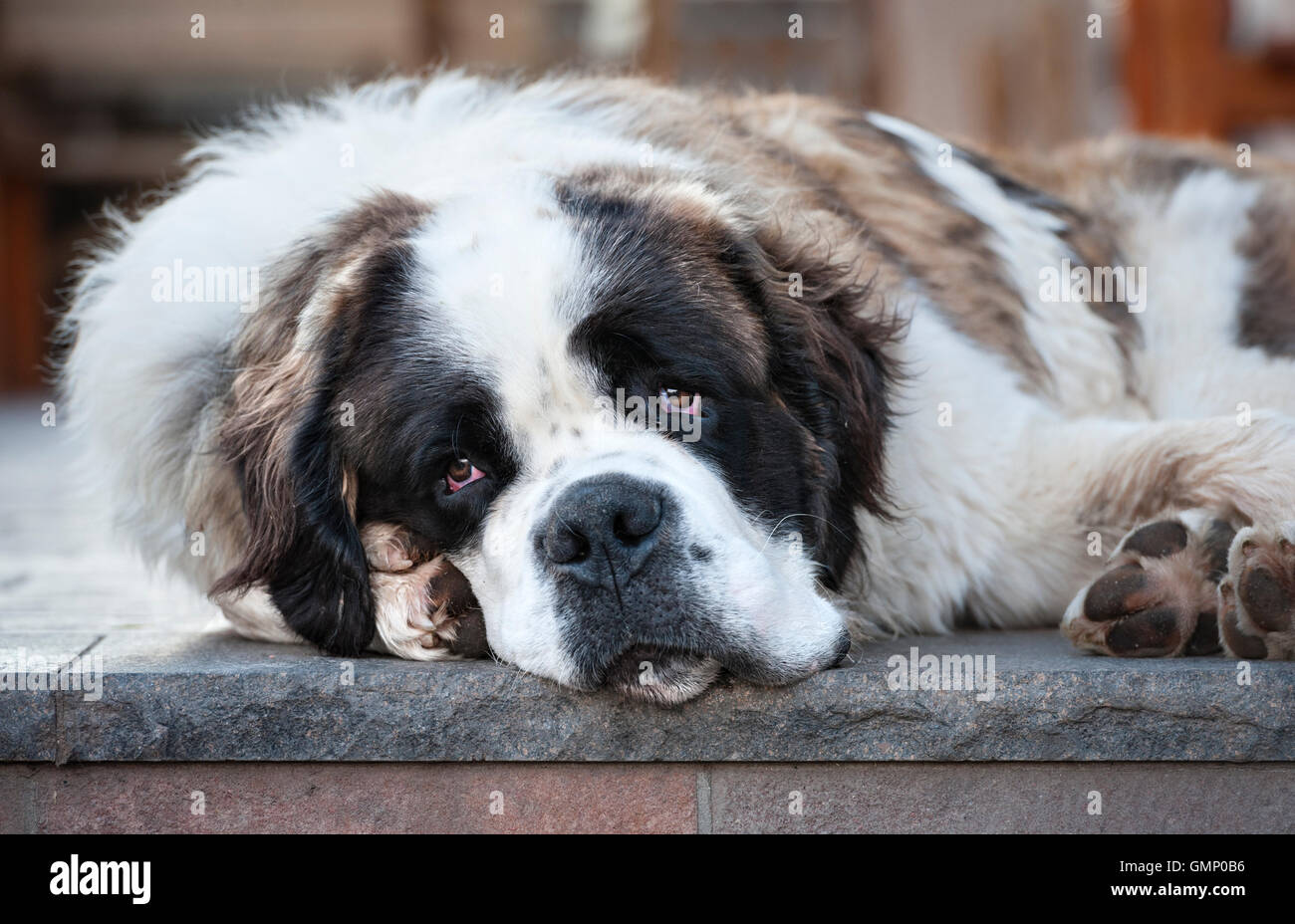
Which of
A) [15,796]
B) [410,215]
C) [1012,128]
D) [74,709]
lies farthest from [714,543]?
[1012,128]

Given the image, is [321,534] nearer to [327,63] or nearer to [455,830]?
[455,830]

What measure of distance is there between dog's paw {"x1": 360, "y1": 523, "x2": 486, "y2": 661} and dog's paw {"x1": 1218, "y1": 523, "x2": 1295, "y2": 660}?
120 centimetres

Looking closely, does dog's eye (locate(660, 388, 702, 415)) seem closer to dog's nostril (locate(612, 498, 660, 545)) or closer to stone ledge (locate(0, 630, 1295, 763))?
dog's nostril (locate(612, 498, 660, 545))

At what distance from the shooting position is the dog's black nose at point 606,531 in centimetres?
207

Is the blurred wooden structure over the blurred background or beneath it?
beneath

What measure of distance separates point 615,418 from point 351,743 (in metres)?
0.66

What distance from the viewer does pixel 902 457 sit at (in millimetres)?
2711

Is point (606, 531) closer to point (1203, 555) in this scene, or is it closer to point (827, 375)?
point (827, 375)

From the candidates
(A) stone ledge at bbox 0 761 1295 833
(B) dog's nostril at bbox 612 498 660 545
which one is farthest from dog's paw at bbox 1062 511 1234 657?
(B) dog's nostril at bbox 612 498 660 545

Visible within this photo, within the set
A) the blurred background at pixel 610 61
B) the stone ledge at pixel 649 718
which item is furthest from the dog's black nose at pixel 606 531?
the blurred background at pixel 610 61

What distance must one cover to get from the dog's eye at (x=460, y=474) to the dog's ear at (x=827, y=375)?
0.55 metres

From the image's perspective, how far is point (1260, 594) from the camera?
218 centimetres

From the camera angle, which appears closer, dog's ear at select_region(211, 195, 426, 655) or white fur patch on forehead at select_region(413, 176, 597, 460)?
white fur patch on forehead at select_region(413, 176, 597, 460)

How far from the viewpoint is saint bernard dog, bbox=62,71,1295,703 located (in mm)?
2215
